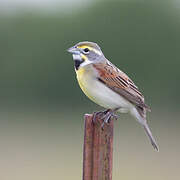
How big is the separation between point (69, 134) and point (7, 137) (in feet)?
5.95

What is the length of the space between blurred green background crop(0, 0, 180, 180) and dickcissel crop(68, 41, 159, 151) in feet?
30.7

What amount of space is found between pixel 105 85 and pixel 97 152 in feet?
7.86

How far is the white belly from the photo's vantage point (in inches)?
310

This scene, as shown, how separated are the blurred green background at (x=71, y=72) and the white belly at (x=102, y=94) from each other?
9428mm

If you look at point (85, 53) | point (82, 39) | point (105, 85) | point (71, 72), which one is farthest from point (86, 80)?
point (82, 39)

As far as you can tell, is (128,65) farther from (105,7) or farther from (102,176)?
(102,176)

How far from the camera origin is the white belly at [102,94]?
7879 mm

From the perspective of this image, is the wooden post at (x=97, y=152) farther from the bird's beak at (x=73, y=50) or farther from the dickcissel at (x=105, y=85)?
the bird's beak at (x=73, y=50)

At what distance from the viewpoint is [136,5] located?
1061 inches

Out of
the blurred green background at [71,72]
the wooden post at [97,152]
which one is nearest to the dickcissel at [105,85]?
the wooden post at [97,152]

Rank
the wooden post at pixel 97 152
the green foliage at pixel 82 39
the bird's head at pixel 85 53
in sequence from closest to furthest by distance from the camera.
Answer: the wooden post at pixel 97 152
the bird's head at pixel 85 53
the green foliage at pixel 82 39

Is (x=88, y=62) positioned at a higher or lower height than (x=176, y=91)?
lower

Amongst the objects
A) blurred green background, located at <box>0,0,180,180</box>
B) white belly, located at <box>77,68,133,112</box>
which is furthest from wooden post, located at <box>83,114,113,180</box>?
blurred green background, located at <box>0,0,180,180</box>

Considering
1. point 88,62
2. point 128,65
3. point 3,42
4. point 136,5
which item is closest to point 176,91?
point 128,65
